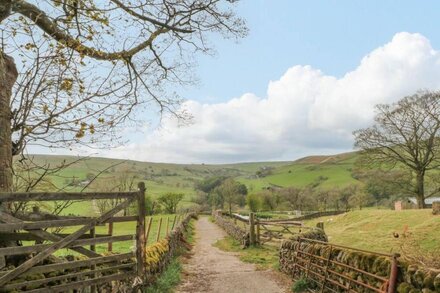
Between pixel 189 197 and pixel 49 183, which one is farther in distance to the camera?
pixel 189 197

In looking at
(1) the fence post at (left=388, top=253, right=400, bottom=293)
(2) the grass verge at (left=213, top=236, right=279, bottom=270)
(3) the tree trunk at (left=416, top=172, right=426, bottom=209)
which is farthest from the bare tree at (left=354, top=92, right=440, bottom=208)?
(1) the fence post at (left=388, top=253, right=400, bottom=293)

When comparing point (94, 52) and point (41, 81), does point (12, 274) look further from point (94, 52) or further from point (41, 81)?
point (94, 52)

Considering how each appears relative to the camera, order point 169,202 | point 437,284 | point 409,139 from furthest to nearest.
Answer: point 169,202 → point 409,139 → point 437,284

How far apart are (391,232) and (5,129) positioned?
19740 millimetres

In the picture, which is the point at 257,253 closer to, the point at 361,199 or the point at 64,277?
the point at 64,277

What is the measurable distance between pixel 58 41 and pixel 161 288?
7171 mm

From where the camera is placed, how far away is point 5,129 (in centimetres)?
711

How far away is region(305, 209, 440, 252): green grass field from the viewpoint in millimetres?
17070

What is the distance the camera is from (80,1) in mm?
7324

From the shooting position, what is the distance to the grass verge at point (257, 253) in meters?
17.4

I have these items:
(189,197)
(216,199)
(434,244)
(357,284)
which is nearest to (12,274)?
(357,284)

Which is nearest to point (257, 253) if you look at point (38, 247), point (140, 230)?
point (140, 230)

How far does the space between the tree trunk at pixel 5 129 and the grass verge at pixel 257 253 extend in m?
11.6

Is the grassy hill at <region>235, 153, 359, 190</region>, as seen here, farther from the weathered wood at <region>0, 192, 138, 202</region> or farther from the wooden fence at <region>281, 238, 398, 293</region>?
the weathered wood at <region>0, 192, 138, 202</region>
